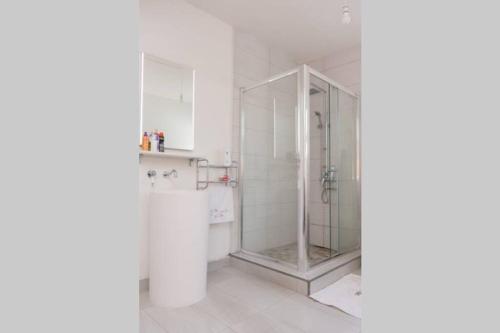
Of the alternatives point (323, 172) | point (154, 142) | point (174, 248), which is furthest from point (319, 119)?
point (174, 248)

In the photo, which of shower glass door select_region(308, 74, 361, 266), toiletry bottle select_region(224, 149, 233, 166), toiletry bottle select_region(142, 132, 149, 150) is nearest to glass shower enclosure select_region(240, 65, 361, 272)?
shower glass door select_region(308, 74, 361, 266)

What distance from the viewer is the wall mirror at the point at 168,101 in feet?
7.26

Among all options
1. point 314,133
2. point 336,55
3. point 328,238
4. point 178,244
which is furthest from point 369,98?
point 336,55

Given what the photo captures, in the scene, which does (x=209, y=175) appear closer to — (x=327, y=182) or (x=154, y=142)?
(x=154, y=142)

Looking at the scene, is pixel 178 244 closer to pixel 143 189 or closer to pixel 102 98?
pixel 143 189

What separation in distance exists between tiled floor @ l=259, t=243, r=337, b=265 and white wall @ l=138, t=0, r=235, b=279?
0.46m

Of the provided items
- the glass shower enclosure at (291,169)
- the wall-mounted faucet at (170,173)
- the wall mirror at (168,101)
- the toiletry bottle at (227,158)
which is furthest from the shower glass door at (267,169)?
the wall-mounted faucet at (170,173)

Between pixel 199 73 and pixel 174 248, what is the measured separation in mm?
1624

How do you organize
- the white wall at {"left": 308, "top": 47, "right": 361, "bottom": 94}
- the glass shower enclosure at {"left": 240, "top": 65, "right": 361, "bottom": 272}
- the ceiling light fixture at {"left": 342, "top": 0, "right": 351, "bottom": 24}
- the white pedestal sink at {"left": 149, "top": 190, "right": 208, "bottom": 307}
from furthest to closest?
the white wall at {"left": 308, "top": 47, "right": 361, "bottom": 94}, the glass shower enclosure at {"left": 240, "top": 65, "right": 361, "bottom": 272}, the ceiling light fixture at {"left": 342, "top": 0, "right": 351, "bottom": 24}, the white pedestal sink at {"left": 149, "top": 190, "right": 208, "bottom": 307}

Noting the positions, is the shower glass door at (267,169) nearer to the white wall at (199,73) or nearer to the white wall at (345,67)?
the white wall at (199,73)

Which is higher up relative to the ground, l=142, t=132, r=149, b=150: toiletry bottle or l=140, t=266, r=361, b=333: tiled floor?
l=142, t=132, r=149, b=150: toiletry bottle

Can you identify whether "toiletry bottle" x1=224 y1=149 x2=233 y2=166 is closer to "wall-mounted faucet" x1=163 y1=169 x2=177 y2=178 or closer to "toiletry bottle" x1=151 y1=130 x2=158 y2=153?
"wall-mounted faucet" x1=163 y1=169 x2=177 y2=178

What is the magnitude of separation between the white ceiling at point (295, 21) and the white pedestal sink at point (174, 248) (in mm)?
1868

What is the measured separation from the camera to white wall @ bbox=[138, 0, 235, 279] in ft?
7.22
